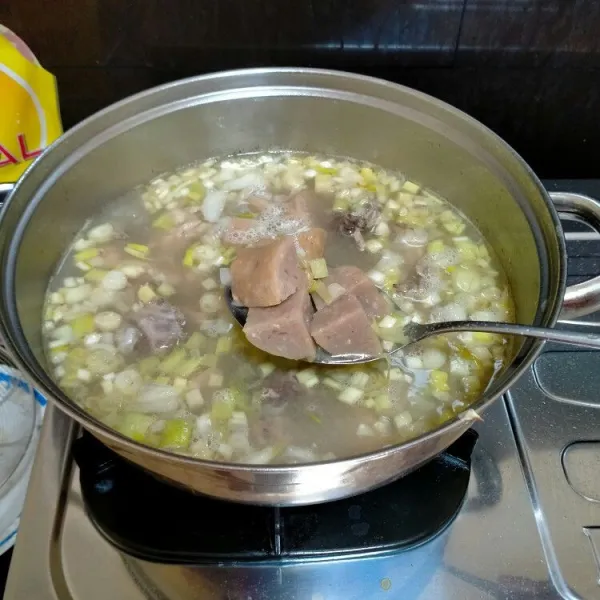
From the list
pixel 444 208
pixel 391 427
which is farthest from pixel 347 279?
pixel 444 208

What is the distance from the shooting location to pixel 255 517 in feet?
3.69

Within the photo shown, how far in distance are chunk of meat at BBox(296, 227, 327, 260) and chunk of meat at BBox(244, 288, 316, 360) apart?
0.25 metres

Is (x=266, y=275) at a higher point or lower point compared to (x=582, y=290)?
lower

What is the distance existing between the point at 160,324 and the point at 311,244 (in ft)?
1.33

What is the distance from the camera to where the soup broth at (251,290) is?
121 centimetres

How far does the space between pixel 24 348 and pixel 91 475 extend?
0.30m

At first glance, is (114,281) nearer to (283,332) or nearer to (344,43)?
(283,332)

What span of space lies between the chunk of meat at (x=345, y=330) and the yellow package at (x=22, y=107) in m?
0.99

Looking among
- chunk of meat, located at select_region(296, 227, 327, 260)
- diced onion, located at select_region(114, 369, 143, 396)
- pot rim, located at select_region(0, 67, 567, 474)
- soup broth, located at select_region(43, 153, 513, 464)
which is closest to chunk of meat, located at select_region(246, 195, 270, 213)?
soup broth, located at select_region(43, 153, 513, 464)

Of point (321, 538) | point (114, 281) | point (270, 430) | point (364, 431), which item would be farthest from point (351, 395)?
point (114, 281)

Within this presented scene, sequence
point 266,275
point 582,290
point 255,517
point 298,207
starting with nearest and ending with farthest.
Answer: point 582,290
point 255,517
point 266,275
point 298,207

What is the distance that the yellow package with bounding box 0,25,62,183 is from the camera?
5.18 feet

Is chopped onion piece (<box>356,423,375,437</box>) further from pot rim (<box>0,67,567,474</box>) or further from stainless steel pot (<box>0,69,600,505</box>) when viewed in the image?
pot rim (<box>0,67,567,474</box>)

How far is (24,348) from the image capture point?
1.01m
